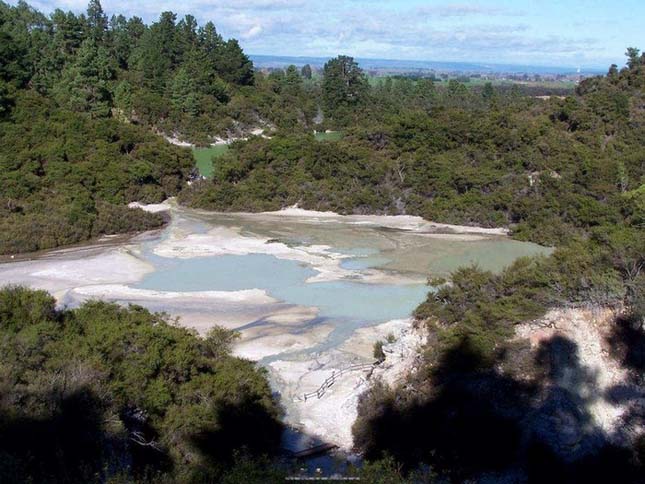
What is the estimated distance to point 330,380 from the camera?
1414 cm

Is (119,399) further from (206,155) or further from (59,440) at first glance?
(206,155)

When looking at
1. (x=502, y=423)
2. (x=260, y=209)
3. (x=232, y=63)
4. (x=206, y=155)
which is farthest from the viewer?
(x=232, y=63)

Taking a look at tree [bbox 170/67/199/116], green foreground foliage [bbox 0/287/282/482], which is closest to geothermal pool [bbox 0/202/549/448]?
green foreground foliage [bbox 0/287/282/482]

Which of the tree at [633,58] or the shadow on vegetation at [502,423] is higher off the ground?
the tree at [633,58]

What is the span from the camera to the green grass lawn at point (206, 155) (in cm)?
4297

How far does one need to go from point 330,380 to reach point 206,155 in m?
35.5

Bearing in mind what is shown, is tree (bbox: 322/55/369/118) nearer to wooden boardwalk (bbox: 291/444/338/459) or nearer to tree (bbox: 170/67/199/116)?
tree (bbox: 170/67/199/116)

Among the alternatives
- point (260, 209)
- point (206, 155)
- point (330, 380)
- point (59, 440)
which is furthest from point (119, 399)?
point (206, 155)

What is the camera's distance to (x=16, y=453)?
815 cm

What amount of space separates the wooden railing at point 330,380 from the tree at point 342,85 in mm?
48389

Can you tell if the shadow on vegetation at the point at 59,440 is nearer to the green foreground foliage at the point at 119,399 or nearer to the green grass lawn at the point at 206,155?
the green foreground foliage at the point at 119,399

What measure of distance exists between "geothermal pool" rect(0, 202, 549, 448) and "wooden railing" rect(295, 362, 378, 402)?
0.16 metres

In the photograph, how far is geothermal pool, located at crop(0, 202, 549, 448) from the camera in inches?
598

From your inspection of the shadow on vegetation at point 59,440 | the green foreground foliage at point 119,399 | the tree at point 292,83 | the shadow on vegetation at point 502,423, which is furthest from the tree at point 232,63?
the shadow on vegetation at point 59,440
